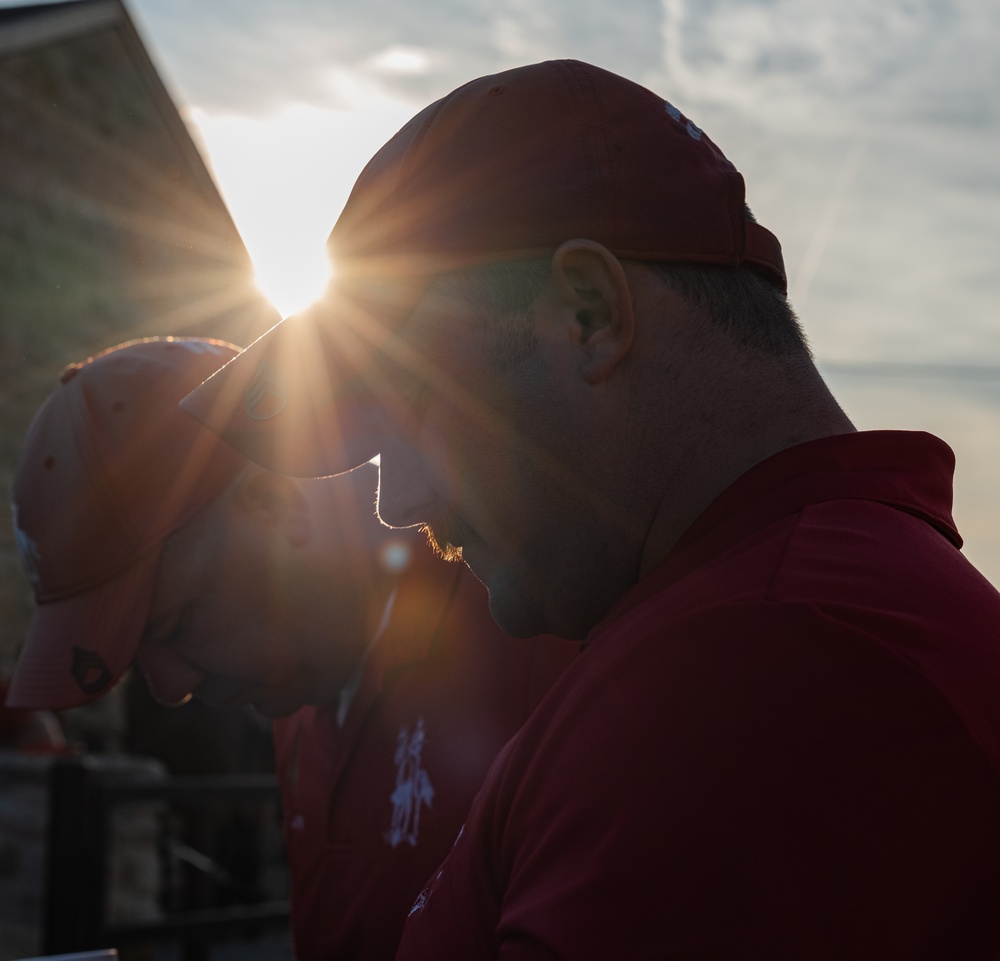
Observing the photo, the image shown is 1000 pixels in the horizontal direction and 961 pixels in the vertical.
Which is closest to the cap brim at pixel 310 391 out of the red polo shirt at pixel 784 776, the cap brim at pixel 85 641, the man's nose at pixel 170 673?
the red polo shirt at pixel 784 776

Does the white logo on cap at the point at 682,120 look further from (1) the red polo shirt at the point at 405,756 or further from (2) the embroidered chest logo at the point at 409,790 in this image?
(2) the embroidered chest logo at the point at 409,790

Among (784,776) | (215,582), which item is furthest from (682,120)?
(215,582)

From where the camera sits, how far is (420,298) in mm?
1105

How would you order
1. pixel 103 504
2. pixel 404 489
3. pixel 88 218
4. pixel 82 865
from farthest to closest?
pixel 88 218 < pixel 82 865 < pixel 103 504 < pixel 404 489

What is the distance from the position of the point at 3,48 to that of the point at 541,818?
8.67m

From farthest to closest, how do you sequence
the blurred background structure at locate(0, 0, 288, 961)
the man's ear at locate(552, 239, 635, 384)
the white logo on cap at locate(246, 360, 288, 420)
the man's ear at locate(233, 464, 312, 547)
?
the blurred background structure at locate(0, 0, 288, 961) → the man's ear at locate(233, 464, 312, 547) → the white logo on cap at locate(246, 360, 288, 420) → the man's ear at locate(552, 239, 635, 384)

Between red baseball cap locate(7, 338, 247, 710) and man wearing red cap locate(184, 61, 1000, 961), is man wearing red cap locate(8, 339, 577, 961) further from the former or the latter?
man wearing red cap locate(184, 61, 1000, 961)

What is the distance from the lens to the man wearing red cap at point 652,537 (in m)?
0.66

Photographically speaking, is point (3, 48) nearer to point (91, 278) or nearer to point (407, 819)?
→ point (91, 278)

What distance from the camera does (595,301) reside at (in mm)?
992

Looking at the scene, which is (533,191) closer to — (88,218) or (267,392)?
(267,392)

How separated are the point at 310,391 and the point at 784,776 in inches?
35.2

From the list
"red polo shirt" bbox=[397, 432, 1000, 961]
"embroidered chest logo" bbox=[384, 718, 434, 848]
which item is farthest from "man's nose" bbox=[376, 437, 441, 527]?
"embroidered chest logo" bbox=[384, 718, 434, 848]

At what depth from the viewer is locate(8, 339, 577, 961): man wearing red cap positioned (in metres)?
2.01
